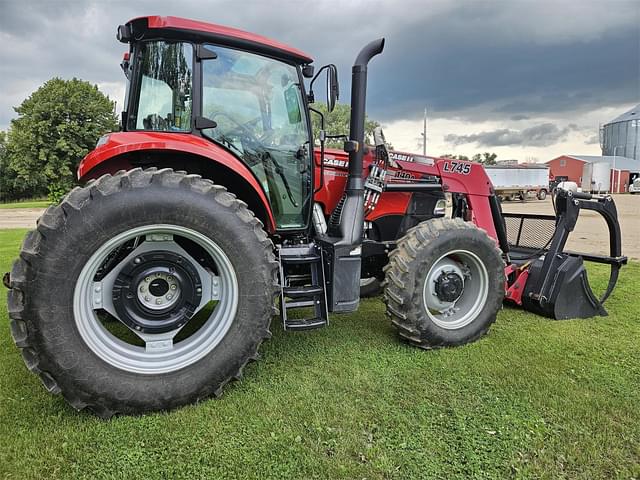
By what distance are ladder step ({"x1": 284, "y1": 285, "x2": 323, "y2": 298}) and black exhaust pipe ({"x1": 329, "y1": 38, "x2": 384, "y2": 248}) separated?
16.8 inches

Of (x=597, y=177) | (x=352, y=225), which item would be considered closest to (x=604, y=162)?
(x=597, y=177)

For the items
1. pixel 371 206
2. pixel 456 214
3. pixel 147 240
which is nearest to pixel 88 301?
pixel 147 240

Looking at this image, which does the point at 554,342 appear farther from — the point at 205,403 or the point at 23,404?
the point at 23,404

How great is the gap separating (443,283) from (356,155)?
1296 millimetres

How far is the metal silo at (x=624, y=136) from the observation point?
59.4 metres

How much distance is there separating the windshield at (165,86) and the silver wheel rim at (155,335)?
35.5 inches

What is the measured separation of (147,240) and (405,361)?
204 cm

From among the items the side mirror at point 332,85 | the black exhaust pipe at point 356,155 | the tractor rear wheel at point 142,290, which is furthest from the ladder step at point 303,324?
the side mirror at point 332,85

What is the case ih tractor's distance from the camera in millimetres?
2430

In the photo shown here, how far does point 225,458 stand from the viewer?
87.2 inches

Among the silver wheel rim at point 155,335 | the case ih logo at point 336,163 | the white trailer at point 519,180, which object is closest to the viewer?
the silver wheel rim at point 155,335

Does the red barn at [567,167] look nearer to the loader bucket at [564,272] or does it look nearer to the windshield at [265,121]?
the loader bucket at [564,272]

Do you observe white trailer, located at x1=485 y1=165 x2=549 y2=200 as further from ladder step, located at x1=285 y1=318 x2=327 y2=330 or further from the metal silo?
the metal silo

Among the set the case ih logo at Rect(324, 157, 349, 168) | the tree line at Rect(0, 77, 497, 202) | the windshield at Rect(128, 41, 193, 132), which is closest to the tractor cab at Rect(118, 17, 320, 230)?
the windshield at Rect(128, 41, 193, 132)
